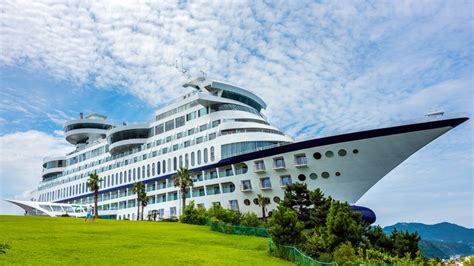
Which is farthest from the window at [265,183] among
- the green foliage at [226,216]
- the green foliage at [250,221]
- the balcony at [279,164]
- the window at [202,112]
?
the window at [202,112]

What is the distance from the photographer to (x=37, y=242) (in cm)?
2345

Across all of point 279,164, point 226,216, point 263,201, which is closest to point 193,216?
point 226,216

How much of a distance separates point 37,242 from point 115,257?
19.9ft

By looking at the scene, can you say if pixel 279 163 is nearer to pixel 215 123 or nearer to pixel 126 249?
pixel 215 123

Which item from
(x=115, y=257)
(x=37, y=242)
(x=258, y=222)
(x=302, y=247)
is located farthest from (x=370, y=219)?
(x=37, y=242)

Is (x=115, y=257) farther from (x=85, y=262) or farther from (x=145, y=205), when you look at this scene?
(x=145, y=205)

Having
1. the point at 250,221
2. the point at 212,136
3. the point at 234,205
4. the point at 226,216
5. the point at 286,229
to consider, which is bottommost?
the point at 286,229

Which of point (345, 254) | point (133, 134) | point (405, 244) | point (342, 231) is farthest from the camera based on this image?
point (133, 134)

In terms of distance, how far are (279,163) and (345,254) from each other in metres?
21.8

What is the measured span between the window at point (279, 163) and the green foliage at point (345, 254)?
20504 mm

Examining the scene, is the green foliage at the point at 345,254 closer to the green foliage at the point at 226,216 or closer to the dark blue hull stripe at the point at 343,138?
the dark blue hull stripe at the point at 343,138

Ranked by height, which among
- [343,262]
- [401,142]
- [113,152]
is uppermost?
[113,152]

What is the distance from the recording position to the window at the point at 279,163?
41.4m

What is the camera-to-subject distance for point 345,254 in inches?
794
